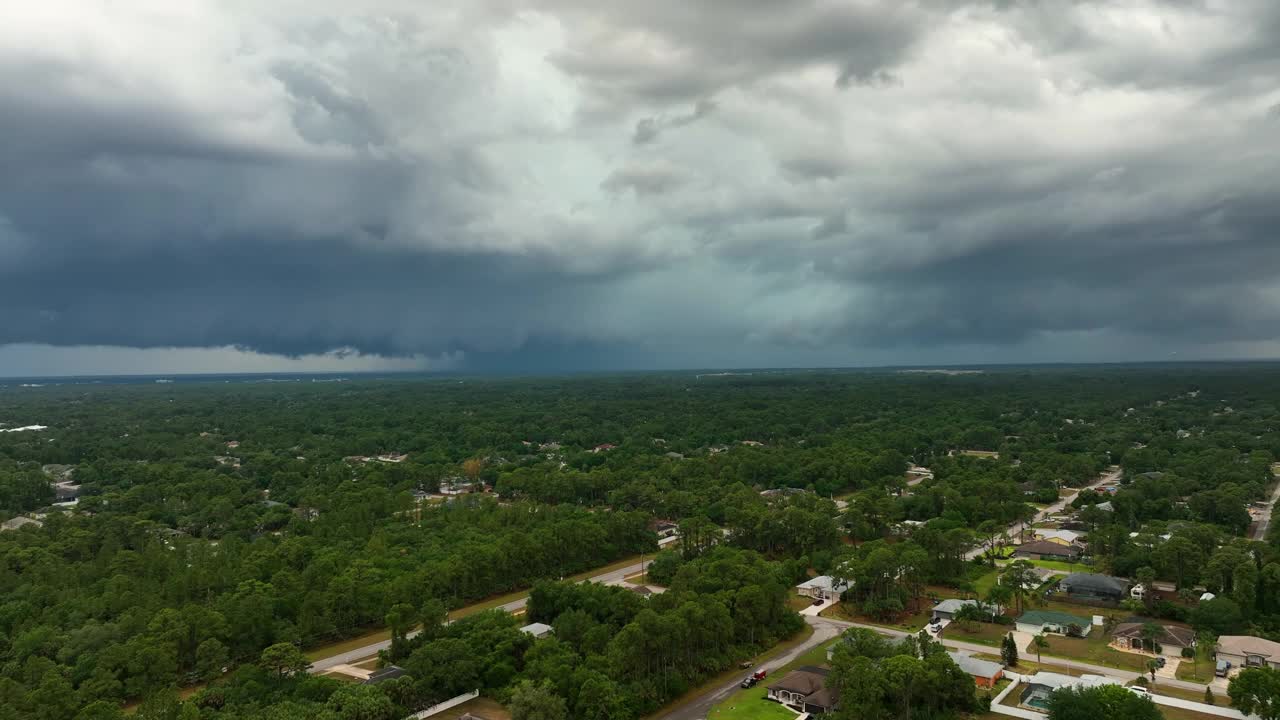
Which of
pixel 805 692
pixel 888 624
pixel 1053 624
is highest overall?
pixel 805 692

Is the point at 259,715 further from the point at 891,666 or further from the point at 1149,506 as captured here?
the point at 1149,506

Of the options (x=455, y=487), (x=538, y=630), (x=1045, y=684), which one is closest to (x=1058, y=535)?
(x=1045, y=684)

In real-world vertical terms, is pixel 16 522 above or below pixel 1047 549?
above

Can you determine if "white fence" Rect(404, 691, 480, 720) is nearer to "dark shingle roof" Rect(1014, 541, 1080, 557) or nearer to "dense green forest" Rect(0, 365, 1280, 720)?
"dense green forest" Rect(0, 365, 1280, 720)

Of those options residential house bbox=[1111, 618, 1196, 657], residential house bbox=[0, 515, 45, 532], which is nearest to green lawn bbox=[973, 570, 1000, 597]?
residential house bbox=[1111, 618, 1196, 657]

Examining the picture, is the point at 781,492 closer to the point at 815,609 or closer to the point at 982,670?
the point at 815,609

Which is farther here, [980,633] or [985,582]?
[985,582]

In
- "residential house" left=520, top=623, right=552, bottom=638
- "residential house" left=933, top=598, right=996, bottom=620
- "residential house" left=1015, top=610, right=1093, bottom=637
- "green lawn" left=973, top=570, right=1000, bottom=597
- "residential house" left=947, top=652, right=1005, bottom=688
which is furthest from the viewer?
"green lawn" left=973, top=570, right=1000, bottom=597
